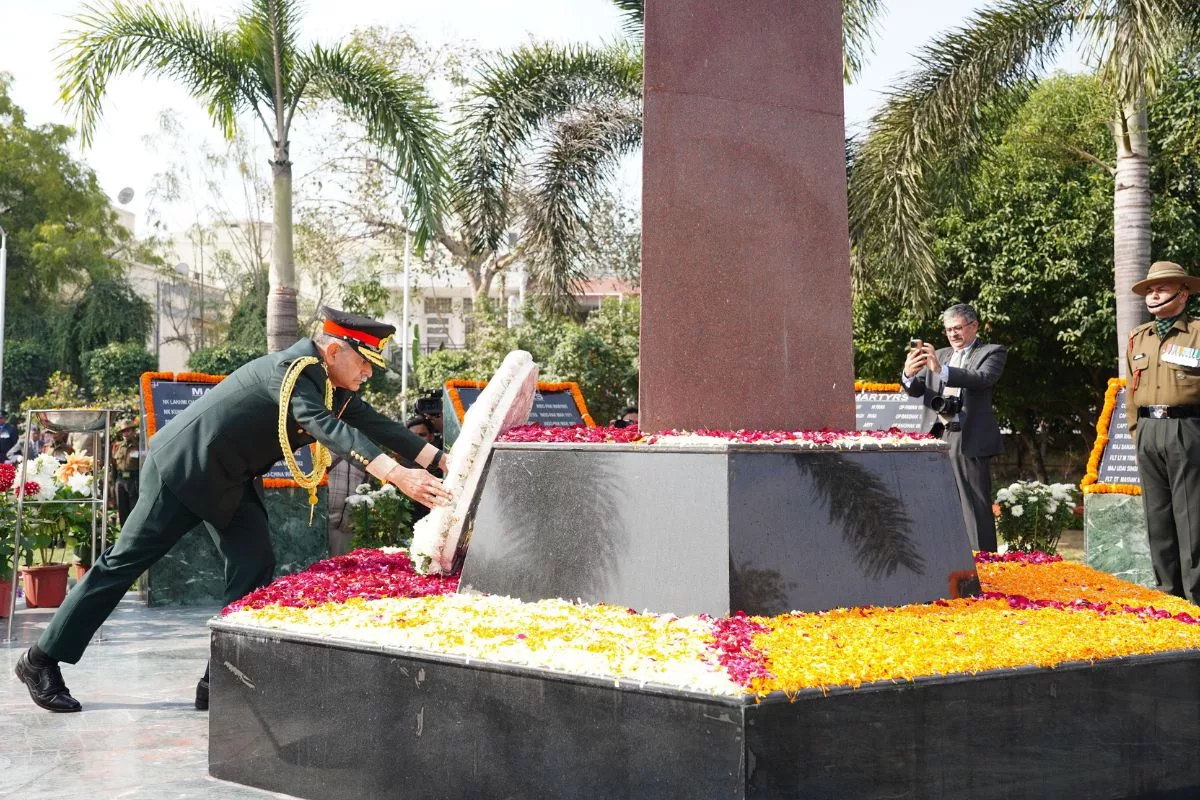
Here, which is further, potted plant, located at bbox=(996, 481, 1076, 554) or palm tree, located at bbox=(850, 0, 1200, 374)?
palm tree, located at bbox=(850, 0, 1200, 374)

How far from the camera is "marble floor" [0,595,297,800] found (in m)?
3.84

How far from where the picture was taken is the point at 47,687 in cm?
492

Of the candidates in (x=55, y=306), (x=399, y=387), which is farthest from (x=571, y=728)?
(x=55, y=306)

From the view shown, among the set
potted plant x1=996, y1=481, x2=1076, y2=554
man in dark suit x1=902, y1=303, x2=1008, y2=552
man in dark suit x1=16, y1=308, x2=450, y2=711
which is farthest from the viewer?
potted plant x1=996, y1=481, x2=1076, y2=554

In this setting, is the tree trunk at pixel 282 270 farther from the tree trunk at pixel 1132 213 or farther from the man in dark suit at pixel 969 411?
the tree trunk at pixel 1132 213

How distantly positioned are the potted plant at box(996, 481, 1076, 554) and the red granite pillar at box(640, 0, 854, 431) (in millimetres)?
5334

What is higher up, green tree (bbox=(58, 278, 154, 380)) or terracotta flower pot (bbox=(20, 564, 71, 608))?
green tree (bbox=(58, 278, 154, 380))

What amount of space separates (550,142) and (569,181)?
541 mm

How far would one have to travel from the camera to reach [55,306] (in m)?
41.2

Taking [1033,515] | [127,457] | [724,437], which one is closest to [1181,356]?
[724,437]

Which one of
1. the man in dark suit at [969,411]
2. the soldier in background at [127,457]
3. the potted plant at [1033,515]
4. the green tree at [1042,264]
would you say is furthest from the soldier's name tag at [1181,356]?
the green tree at [1042,264]

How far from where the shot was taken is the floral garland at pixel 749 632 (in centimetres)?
306

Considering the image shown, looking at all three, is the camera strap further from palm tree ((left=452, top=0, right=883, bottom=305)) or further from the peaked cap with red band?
palm tree ((left=452, top=0, right=883, bottom=305))

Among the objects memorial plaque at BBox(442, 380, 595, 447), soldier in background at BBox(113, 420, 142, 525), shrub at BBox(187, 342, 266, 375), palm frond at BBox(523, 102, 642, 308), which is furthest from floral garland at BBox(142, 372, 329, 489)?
shrub at BBox(187, 342, 266, 375)
